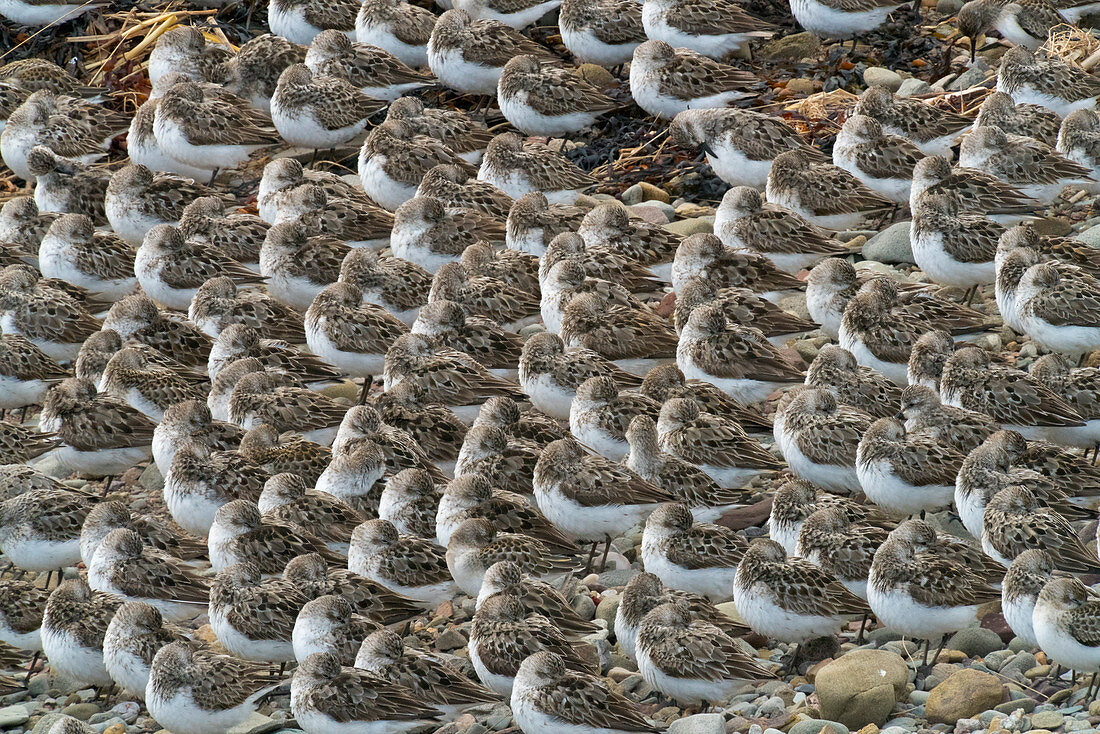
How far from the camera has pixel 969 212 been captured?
14055mm

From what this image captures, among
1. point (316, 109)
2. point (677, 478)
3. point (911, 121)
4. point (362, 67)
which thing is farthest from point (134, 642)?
point (362, 67)

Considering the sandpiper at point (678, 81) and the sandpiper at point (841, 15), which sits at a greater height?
the sandpiper at point (841, 15)

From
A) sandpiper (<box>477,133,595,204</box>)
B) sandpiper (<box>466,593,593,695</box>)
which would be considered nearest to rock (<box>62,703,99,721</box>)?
sandpiper (<box>466,593,593,695</box>)

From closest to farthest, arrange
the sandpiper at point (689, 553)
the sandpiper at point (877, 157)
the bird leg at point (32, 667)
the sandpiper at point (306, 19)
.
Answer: the sandpiper at point (689, 553), the bird leg at point (32, 667), the sandpiper at point (877, 157), the sandpiper at point (306, 19)

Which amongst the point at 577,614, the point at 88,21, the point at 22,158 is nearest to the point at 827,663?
the point at 577,614

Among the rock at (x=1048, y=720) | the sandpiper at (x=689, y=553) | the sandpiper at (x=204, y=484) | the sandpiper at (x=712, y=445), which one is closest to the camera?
the rock at (x=1048, y=720)

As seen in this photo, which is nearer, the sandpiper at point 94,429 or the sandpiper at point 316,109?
the sandpiper at point 94,429

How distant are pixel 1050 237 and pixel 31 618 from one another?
28.4 feet

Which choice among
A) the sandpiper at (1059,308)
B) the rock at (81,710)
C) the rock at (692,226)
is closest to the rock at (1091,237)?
the sandpiper at (1059,308)

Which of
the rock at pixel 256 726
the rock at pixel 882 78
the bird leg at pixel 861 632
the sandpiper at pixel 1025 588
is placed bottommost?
the rock at pixel 256 726

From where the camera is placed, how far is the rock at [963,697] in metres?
9.04

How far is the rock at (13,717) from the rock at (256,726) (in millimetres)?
1622

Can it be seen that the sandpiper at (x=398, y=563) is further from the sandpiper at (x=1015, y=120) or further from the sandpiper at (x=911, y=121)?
the sandpiper at (x=1015, y=120)

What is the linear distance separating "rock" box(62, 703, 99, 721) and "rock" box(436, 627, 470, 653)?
2.31 metres
